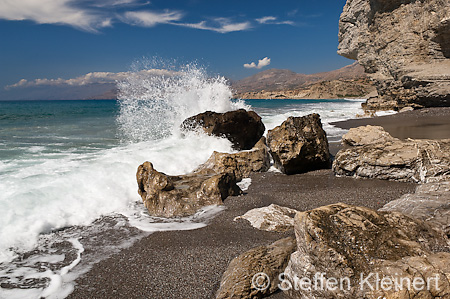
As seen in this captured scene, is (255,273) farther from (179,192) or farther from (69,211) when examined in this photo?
(69,211)

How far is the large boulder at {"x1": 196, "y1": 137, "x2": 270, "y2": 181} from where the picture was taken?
Result: 7.23 m

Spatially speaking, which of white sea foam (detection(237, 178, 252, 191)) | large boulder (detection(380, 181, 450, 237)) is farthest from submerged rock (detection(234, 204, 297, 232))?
white sea foam (detection(237, 178, 252, 191))

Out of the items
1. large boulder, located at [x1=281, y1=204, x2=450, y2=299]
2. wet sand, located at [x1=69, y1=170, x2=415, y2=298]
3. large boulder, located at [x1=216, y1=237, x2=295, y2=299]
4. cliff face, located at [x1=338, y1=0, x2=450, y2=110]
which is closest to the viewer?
large boulder, located at [x1=281, y1=204, x2=450, y2=299]

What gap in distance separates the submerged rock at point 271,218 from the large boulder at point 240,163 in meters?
2.51

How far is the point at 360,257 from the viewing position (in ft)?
7.63

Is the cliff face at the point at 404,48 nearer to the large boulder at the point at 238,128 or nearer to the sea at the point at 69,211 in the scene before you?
the large boulder at the point at 238,128

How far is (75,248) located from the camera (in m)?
4.13

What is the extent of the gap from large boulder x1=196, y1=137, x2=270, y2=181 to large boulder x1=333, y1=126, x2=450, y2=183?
1863 millimetres

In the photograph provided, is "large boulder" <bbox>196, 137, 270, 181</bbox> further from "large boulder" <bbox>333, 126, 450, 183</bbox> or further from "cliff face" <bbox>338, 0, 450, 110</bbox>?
"cliff face" <bbox>338, 0, 450, 110</bbox>

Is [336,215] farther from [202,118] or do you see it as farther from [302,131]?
[202,118]

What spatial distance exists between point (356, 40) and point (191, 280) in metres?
29.0

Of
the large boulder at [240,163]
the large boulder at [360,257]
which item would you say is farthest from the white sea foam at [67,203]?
the large boulder at [360,257]

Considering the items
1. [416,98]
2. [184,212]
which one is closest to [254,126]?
[184,212]

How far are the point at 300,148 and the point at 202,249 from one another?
403cm
